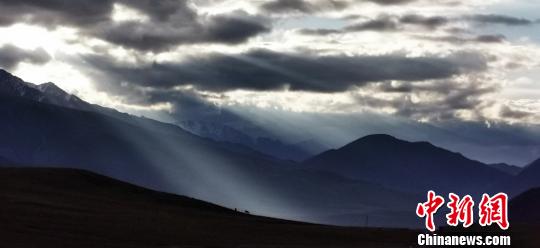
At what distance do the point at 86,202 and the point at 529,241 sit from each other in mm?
68275

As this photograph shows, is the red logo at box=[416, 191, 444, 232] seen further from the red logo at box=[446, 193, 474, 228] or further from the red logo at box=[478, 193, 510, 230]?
the red logo at box=[478, 193, 510, 230]

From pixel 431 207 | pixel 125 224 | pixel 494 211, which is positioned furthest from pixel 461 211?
pixel 125 224

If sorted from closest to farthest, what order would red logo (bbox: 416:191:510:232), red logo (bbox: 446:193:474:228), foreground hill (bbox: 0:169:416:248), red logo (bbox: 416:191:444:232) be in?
1. red logo (bbox: 416:191:444:232)
2. red logo (bbox: 416:191:510:232)
3. red logo (bbox: 446:193:474:228)
4. foreground hill (bbox: 0:169:416:248)

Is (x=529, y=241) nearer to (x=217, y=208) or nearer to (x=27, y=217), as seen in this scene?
(x=27, y=217)

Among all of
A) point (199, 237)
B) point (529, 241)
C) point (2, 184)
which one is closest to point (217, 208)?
point (2, 184)

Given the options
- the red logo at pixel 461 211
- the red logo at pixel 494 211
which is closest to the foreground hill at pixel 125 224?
the red logo at pixel 461 211

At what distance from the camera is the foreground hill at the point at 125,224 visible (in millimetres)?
87312

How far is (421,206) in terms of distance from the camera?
7675cm

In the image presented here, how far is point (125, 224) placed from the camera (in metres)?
103

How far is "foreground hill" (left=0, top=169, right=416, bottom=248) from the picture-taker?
87312mm

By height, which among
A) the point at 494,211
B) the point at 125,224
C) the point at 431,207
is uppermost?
the point at 494,211

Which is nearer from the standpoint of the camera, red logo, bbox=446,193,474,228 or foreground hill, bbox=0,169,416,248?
red logo, bbox=446,193,474,228

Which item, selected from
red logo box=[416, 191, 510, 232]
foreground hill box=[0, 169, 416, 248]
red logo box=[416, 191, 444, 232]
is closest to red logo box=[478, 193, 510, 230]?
red logo box=[416, 191, 510, 232]

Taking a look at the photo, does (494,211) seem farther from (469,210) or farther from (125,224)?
(125,224)
